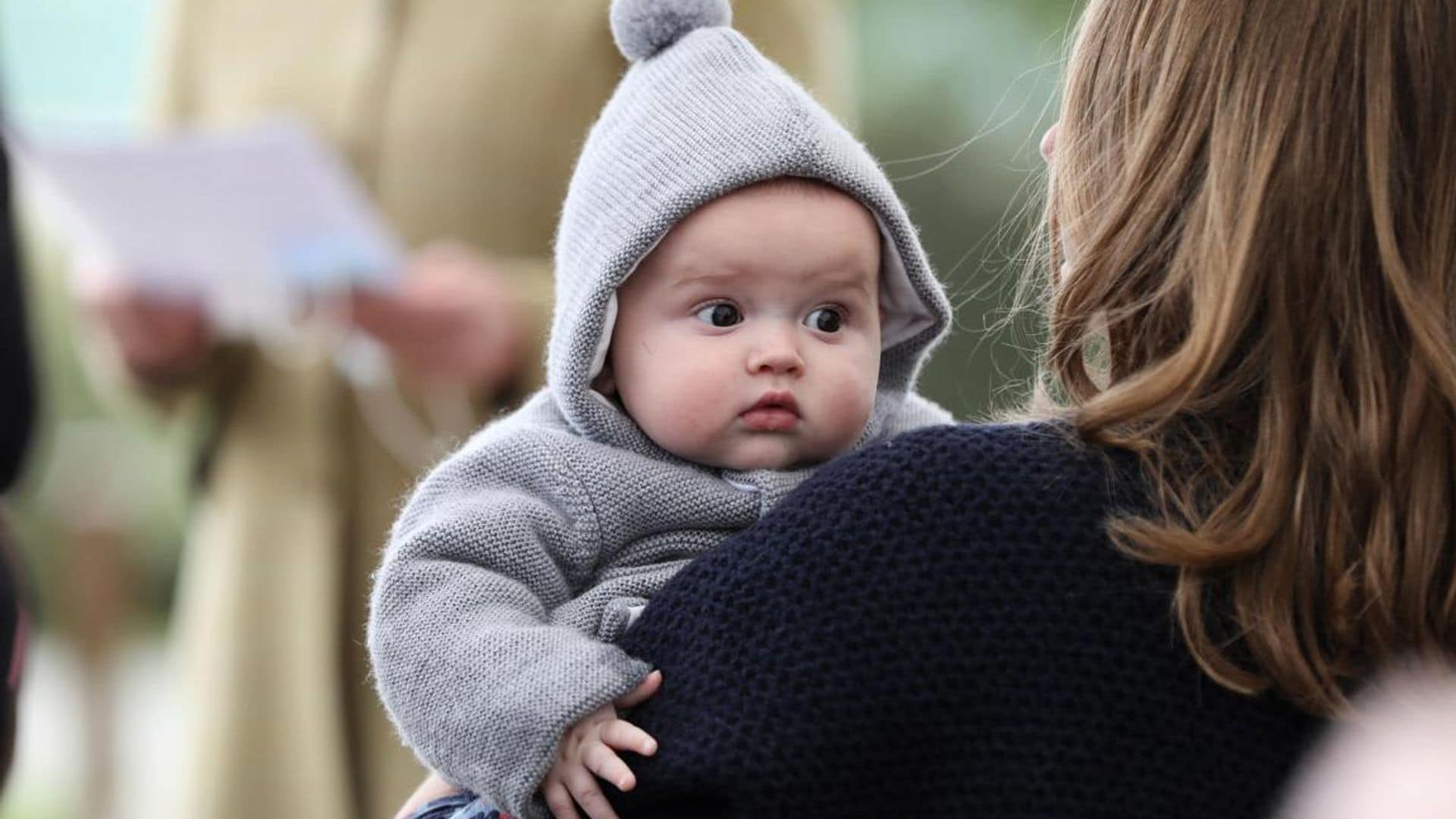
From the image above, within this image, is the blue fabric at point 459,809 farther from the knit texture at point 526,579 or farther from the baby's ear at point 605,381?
the baby's ear at point 605,381

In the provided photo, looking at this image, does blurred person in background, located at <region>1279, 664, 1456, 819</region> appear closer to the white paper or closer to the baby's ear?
the baby's ear

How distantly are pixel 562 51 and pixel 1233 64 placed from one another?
3.48ft

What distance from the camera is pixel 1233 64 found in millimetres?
1118

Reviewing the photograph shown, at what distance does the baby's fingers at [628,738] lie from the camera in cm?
108

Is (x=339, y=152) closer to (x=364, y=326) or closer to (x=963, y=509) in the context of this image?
(x=364, y=326)

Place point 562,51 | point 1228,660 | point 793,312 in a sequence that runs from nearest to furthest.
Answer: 1. point 1228,660
2. point 793,312
3. point 562,51

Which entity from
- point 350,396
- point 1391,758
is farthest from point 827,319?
point 350,396

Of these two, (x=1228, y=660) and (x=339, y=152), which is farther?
(x=339, y=152)

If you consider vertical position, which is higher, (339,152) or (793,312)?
(793,312)

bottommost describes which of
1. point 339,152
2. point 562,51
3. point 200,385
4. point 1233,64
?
point 200,385

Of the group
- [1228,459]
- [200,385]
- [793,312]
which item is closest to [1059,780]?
[1228,459]

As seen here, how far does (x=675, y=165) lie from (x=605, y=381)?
0.17m

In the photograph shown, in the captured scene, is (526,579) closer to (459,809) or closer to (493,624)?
(493,624)

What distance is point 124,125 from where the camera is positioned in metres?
4.22
